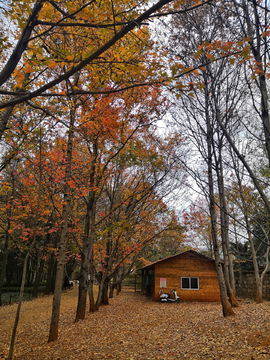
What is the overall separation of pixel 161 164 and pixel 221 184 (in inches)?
105

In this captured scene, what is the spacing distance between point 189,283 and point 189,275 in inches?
23.9

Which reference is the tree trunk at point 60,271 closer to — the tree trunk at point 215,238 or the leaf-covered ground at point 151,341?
the leaf-covered ground at point 151,341

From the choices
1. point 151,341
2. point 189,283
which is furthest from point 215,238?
point 189,283

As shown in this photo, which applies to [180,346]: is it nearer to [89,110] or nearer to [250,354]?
[250,354]

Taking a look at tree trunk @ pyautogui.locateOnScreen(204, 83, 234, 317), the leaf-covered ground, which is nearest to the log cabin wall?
the leaf-covered ground

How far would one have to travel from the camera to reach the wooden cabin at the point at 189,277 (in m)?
18.6

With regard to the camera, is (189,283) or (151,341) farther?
(189,283)

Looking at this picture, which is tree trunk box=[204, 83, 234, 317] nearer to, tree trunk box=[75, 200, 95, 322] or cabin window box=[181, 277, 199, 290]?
tree trunk box=[75, 200, 95, 322]

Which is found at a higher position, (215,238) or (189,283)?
(215,238)

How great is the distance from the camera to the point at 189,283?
19047 mm

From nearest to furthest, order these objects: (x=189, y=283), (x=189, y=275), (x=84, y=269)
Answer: (x=84, y=269) → (x=189, y=283) → (x=189, y=275)

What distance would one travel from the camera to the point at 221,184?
32.8 feet

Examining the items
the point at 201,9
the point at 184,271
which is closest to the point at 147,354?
the point at 201,9

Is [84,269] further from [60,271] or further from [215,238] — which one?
[215,238]
